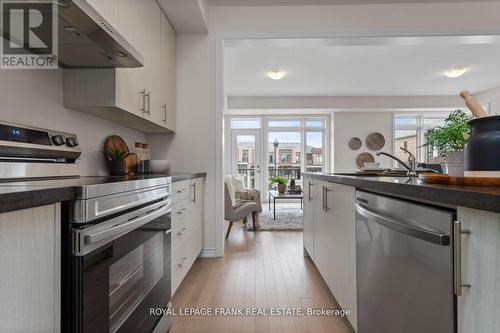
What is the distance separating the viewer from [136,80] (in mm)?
2043

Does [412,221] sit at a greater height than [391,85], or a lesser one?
lesser

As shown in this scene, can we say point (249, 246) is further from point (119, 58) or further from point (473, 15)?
point (473, 15)

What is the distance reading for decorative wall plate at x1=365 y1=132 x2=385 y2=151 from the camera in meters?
7.31

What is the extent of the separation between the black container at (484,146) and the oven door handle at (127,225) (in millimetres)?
1165

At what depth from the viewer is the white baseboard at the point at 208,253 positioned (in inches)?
115

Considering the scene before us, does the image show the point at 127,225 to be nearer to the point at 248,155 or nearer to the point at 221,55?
the point at 221,55

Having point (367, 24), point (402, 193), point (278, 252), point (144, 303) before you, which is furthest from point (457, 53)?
point (144, 303)

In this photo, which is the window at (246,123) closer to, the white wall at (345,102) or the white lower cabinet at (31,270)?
the white wall at (345,102)

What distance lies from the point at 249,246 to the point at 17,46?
274 cm

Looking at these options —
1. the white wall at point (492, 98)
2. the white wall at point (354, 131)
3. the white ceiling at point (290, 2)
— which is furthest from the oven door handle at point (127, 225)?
the white wall at point (492, 98)

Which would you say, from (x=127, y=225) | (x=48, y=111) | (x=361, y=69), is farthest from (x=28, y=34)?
(x=361, y=69)

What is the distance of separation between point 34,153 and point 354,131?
7.23m

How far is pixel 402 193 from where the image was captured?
0.89m

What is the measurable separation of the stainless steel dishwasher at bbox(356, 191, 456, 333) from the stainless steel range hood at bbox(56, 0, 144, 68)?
140cm
